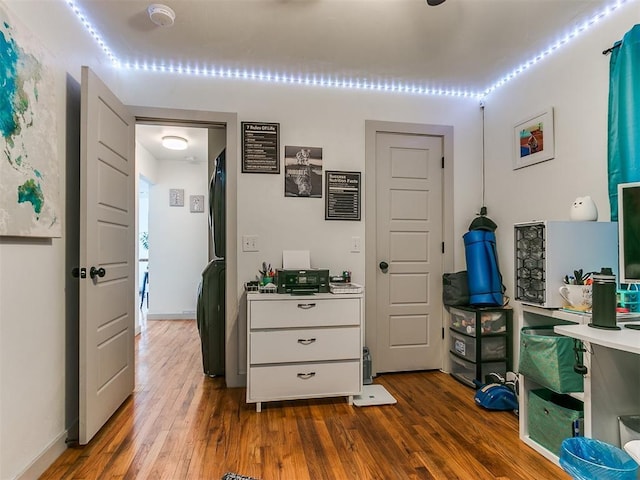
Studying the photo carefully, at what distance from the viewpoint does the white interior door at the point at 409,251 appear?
3.00 meters

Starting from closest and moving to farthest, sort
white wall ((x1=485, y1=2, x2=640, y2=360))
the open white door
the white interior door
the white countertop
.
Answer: the white countertop < the open white door < white wall ((x1=485, y1=2, x2=640, y2=360)) < the white interior door

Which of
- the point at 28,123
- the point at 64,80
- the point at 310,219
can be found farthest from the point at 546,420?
the point at 64,80

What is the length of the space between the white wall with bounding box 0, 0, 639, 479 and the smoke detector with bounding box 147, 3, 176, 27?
1.46 feet

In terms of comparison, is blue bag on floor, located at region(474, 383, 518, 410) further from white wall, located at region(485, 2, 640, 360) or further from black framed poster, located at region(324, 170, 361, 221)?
black framed poster, located at region(324, 170, 361, 221)

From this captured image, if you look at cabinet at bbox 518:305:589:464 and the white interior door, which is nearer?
cabinet at bbox 518:305:589:464

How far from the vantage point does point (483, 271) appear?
2766 millimetres

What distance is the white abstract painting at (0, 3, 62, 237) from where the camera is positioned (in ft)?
4.38

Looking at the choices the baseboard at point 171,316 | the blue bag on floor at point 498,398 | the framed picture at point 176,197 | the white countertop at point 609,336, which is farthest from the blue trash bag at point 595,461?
the framed picture at point 176,197

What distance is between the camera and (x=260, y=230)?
2.74m

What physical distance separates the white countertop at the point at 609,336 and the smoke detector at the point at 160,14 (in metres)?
2.66

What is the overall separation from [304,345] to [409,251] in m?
1.33

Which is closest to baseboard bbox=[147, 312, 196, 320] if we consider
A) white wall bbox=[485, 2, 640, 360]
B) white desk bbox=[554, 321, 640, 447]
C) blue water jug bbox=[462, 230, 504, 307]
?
blue water jug bbox=[462, 230, 504, 307]

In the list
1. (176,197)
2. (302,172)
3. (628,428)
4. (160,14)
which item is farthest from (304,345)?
(176,197)

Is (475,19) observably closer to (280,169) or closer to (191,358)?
(280,169)
